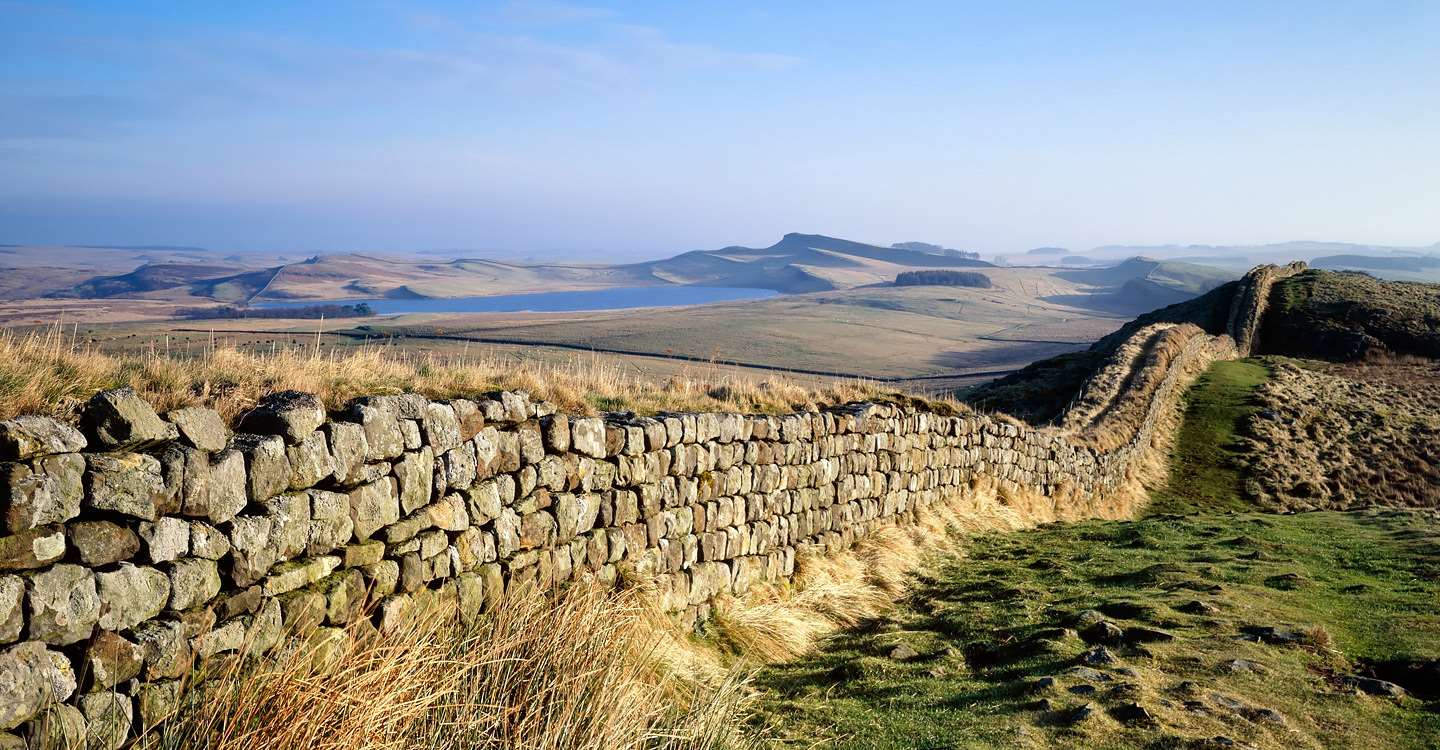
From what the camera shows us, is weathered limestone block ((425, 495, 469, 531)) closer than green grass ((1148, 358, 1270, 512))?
Yes

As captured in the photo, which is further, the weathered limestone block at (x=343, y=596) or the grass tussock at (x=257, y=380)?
the weathered limestone block at (x=343, y=596)

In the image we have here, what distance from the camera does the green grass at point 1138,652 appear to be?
22.0ft

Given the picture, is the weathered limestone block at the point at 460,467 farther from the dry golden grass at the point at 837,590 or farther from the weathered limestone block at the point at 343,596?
the dry golden grass at the point at 837,590

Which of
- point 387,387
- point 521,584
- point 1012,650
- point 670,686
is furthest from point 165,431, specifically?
point 1012,650

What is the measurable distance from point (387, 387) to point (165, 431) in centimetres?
226

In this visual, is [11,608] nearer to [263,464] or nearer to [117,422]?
[117,422]

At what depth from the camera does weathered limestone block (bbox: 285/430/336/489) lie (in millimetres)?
5730

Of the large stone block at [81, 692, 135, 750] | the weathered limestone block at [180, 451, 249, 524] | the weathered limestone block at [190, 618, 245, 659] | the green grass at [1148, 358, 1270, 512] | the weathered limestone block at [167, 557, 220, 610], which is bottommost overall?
the green grass at [1148, 358, 1270, 512]

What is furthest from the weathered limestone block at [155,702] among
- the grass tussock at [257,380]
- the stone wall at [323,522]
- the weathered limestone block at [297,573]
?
the grass tussock at [257,380]

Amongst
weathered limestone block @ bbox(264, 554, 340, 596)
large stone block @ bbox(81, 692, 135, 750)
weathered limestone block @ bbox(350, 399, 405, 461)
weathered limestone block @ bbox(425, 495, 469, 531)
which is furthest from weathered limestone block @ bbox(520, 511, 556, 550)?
large stone block @ bbox(81, 692, 135, 750)

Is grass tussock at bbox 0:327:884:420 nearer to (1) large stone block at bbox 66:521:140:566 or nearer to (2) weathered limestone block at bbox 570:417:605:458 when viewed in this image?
(2) weathered limestone block at bbox 570:417:605:458

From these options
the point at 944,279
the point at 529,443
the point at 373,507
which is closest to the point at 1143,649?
the point at 529,443

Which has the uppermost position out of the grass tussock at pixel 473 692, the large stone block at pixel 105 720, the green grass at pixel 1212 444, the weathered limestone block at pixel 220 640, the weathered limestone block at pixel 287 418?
the weathered limestone block at pixel 287 418

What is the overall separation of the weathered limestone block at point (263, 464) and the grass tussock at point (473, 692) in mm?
938
